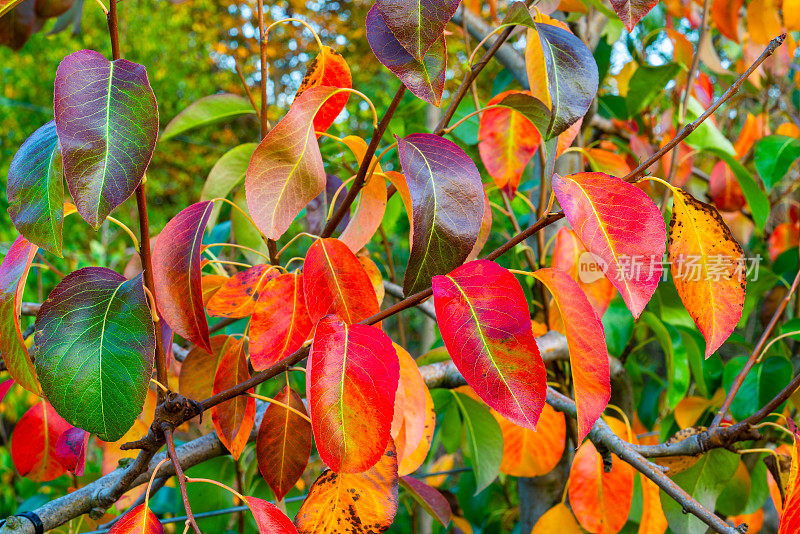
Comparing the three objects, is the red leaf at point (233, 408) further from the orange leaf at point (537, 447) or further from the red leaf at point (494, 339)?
the orange leaf at point (537, 447)

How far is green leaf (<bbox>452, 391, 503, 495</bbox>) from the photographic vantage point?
0.76 metres

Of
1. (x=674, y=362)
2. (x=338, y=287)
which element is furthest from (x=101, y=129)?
(x=674, y=362)

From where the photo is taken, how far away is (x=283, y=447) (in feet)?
1.66

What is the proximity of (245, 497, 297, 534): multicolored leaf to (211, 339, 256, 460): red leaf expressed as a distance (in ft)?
0.33

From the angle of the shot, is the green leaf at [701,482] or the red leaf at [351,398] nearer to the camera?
the red leaf at [351,398]

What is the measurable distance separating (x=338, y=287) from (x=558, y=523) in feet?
1.43

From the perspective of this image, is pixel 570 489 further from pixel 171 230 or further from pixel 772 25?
pixel 772 25

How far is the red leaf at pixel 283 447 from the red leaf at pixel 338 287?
99 mm

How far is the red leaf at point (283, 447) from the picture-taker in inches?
19.7

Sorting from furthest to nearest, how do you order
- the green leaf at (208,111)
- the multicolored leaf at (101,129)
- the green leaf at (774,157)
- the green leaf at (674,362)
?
the green leaf at (774,157) < the green leaf at (674,362) < the green leaf at (208,111) < the multicolored leaf at (101,129)

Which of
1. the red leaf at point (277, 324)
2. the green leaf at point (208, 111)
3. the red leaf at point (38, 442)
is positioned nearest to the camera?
the red leaf at point (277, 324)

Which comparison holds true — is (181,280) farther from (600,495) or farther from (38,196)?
(600,495)

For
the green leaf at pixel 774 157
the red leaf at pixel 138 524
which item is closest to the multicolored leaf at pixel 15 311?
the red leaf at pixel 138 524

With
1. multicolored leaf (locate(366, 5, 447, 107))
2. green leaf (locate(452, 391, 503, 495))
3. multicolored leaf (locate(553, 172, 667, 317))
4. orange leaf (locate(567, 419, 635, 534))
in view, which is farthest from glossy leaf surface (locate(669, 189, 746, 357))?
green leaf (locate(452, 391, 503, 495))
